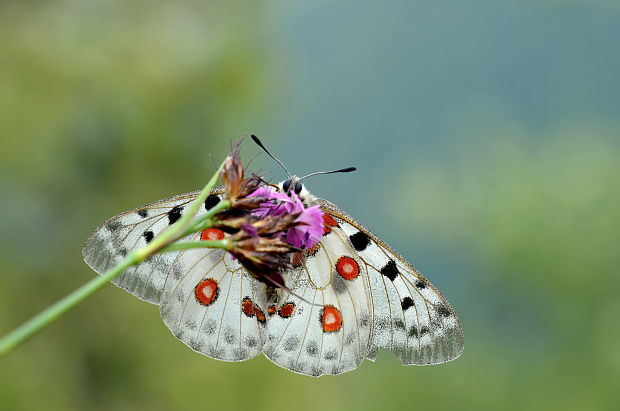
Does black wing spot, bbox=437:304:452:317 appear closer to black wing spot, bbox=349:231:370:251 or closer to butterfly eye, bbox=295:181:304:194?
black wing spot, bbox=349:231:370:251

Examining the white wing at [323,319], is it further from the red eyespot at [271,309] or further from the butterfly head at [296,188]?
the butterfly head at [296,188]

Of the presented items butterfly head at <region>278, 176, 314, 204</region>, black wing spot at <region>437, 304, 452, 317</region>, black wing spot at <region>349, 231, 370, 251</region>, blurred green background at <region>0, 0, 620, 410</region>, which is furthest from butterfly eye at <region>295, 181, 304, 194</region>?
blurred green background at <region>0, 0, 620, 410</region>

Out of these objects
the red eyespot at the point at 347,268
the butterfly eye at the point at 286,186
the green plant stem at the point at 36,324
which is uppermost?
the butterfly eye at the point at 286,186

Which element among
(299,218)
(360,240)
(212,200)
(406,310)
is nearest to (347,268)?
(360,240)

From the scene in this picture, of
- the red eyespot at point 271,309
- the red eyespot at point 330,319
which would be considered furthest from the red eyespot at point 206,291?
the red eyespot at point 330,319

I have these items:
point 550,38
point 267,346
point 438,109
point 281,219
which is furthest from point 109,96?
point 438,109

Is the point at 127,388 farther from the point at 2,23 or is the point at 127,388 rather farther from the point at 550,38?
the point at 550,38
